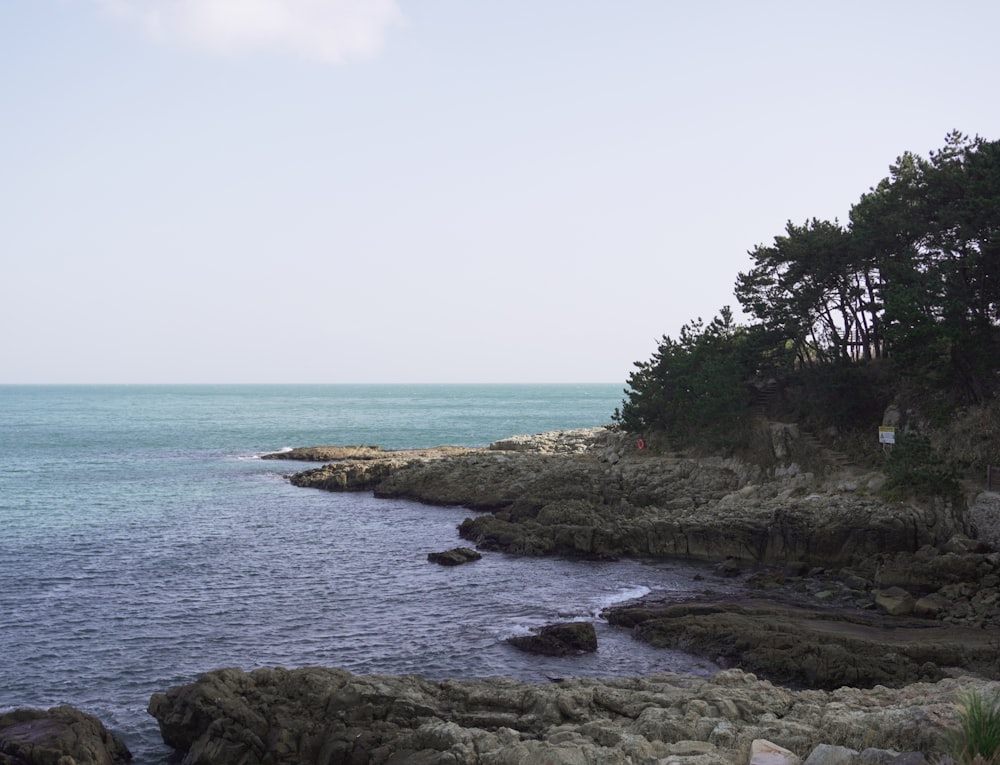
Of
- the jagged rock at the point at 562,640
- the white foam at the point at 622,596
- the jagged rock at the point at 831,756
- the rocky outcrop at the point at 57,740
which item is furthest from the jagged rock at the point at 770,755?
the white foam at the point at 622,596

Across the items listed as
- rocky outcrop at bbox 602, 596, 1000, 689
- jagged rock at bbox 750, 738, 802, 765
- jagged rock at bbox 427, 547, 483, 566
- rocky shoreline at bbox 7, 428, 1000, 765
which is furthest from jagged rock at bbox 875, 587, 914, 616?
jagged rock at bbox 427, 547, 483, 566

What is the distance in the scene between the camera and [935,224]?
128ft

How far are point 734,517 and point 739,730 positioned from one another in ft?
78.3

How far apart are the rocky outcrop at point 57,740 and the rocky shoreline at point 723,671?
0.18ft

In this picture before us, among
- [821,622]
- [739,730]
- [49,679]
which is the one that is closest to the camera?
[739,730]

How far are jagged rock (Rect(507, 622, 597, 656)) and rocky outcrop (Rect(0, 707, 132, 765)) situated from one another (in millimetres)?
11120

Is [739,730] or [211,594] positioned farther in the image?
[211,594]

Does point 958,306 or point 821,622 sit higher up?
point 958,306

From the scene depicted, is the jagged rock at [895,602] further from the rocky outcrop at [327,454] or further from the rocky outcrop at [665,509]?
the rocky outcrop at [327,454]

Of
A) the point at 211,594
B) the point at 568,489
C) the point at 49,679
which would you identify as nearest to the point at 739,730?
the point at 49,679

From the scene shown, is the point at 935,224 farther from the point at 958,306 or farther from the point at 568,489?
the point at 568,489

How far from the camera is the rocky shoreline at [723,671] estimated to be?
14.2m

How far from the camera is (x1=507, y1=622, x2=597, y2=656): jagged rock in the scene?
2336 cm

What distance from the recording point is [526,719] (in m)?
16.1
